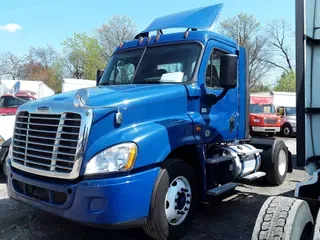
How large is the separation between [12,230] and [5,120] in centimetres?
368

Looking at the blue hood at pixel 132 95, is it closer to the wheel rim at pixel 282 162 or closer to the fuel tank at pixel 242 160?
the fuel tank at pixel 242 160

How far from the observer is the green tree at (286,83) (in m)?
49.4

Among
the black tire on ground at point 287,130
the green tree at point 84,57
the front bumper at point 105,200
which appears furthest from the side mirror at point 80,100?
the green tree at point 84,57

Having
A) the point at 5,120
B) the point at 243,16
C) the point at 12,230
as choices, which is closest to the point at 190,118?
the point at 12,230

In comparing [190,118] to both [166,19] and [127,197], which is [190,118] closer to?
[127,197]

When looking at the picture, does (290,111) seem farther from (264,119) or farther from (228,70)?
(228,70)

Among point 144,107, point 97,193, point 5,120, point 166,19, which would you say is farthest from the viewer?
point 5,120

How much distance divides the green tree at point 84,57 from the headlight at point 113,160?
143ft

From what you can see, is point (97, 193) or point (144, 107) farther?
point (144, 107)

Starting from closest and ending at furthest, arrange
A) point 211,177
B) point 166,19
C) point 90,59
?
point 211,177 → point 166,19 → point 90,59

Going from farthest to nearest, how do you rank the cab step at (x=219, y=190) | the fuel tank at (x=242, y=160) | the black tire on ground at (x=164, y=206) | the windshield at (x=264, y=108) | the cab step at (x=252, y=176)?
1. the windshield at (x=264, y=108)
2. the cab step at (x=252, y=176)
3. the fuel tank at (x=242, y=160)
4. the cab step at (x=219, y=190)
5. the black tire on ground at (x=164, y=206)

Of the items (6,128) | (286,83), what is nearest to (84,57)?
(286,83)

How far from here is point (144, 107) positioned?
3916 millimetres

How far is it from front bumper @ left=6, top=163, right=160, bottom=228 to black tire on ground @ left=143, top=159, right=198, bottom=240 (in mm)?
87
